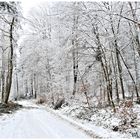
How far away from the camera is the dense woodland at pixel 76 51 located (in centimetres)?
1866

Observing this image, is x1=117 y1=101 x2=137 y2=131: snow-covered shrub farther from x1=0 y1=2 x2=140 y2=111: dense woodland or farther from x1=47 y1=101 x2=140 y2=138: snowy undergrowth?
x1=0 y1=2 x2=140 y2=111: dense woodland

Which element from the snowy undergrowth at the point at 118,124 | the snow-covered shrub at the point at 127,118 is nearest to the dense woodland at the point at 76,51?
the snowy undergrowth at the point at 118,124

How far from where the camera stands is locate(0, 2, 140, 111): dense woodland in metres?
18.7

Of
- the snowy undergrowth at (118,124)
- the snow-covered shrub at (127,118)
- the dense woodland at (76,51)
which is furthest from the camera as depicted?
the dense woodland at (76,51)

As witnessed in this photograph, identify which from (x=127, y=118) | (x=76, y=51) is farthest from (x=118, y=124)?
(x=76, y=51)

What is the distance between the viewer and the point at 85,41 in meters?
19.9

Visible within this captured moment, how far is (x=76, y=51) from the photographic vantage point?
71.5 ft

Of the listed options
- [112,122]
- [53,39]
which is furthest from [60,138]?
[53,39]

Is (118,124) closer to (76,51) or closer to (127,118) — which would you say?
(127,118)

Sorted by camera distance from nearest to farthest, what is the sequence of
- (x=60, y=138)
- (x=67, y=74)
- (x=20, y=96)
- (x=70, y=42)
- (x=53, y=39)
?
(x=60, y=138), (x=70, y=42), (x=67, y=74), (x=53, y=39), (x=20, y=96)

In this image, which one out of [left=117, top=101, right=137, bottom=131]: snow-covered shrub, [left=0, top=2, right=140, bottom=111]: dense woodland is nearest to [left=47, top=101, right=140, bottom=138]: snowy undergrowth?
[left=117, top=101, right=137, bottom=131]: snow-covered shrub

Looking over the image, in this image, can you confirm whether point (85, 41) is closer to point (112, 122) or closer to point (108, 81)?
point (108, 81)

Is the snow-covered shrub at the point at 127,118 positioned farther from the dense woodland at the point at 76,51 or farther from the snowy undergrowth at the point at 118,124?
the dense woodland at the point at 76,51

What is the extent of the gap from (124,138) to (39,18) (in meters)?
30.4
